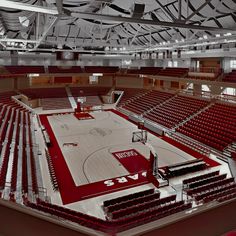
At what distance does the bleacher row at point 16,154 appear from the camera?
9375 millimetres

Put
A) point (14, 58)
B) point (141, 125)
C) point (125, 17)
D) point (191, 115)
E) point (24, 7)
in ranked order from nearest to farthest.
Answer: point (24, 7)
point (125, 17)
point (191, 115)
point (141, 125)
point (14, 58)

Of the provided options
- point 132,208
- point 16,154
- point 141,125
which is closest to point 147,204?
point 132,208

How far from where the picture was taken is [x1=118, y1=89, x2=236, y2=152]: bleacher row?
51.7 ft

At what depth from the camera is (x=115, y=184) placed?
1074cm

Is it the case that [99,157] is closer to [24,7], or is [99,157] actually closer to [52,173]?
[52,173]

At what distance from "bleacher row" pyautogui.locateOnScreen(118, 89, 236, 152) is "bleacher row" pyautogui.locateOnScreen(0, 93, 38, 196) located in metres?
11.1

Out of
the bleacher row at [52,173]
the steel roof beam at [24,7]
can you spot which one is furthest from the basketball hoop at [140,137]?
the steel roof beam at [24,7]

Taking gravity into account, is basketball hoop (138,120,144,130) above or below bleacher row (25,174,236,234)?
above

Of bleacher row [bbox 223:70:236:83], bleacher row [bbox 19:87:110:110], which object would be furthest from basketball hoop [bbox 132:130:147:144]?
bleacher row [bbox 19:87:110:110]

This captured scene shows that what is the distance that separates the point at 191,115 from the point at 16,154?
568 inches

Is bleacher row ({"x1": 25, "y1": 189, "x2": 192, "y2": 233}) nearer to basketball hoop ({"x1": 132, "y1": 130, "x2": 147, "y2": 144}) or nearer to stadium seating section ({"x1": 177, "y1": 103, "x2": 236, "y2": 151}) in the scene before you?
basketball hoop ({"x1": 132, "y1": 130, "x2": 147, "y2": 144})

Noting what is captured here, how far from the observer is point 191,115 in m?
20.3

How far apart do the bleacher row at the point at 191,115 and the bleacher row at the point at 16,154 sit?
11.1m

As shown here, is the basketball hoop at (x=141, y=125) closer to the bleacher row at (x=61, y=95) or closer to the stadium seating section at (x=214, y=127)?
the stadium seating section at (x=214, y=127)
